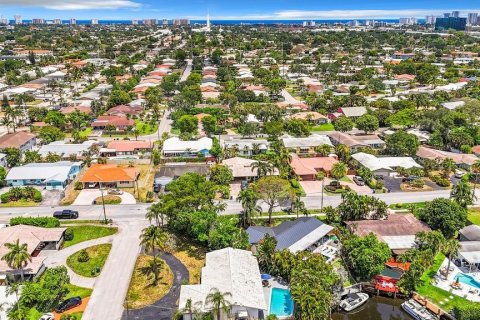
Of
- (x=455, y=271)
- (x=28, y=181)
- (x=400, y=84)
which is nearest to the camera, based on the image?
(x=455, y=271)

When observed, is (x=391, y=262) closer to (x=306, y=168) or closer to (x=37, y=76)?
(x=306, y=168)

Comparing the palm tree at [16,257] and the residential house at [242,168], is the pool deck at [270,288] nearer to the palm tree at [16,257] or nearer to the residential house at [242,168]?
the palm tree at [16,257]

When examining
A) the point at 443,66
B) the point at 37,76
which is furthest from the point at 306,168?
the point at 443,66

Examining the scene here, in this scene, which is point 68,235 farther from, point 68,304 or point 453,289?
point 453,289


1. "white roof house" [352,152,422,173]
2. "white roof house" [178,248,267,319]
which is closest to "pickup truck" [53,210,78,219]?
"white roof house" [178,248,267,319]

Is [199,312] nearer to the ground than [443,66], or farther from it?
nearer to the ground

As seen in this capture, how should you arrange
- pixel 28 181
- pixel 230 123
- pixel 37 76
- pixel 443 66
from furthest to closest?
1. pixel 443 66
2. pixel 37 76
3. pixel 230 123
4. pixel 28 181

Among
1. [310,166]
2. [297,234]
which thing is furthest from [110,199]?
[310,166]
